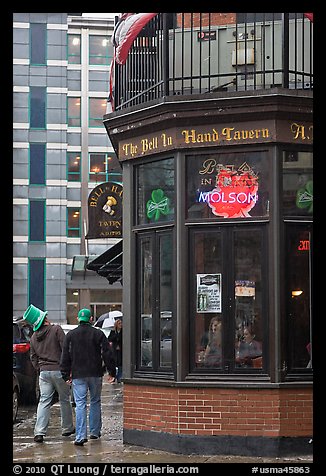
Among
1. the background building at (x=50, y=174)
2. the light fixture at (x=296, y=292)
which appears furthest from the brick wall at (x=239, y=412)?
the background building at (x=50, y=174)

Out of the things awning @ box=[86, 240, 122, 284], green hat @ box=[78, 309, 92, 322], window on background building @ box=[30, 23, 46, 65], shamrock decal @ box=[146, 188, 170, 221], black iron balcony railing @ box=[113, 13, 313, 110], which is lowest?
green hat @ box=[78, 309, 92, 322]

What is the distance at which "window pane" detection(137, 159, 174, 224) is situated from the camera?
11617mm

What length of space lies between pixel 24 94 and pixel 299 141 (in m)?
47.6

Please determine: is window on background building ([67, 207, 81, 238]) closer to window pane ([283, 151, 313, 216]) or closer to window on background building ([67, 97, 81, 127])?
window on background building ([67, 97, 81, 127])

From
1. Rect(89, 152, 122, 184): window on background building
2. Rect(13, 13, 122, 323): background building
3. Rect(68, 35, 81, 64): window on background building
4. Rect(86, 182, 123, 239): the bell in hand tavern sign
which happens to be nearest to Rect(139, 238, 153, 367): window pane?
Rect(86, 182, 123, 239): the bell in hand tavern sign

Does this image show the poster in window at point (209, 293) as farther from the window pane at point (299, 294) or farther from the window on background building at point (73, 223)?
the window on background building at point (73, 223)

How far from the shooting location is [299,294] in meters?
11.1

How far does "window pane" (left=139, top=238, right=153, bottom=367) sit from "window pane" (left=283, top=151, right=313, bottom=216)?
1.98m

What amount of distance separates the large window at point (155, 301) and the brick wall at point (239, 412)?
579 millimetres

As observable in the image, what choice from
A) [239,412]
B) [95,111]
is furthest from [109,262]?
[95,111]

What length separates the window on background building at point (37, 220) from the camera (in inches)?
2266

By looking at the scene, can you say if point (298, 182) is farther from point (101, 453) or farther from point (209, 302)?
point (101, 453)

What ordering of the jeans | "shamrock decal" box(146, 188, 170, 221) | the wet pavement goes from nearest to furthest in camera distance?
1. the wet pavement
2. "shamrock decal" box(146, 188, 170, 221)
3. the jeans

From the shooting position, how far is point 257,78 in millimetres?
12469
